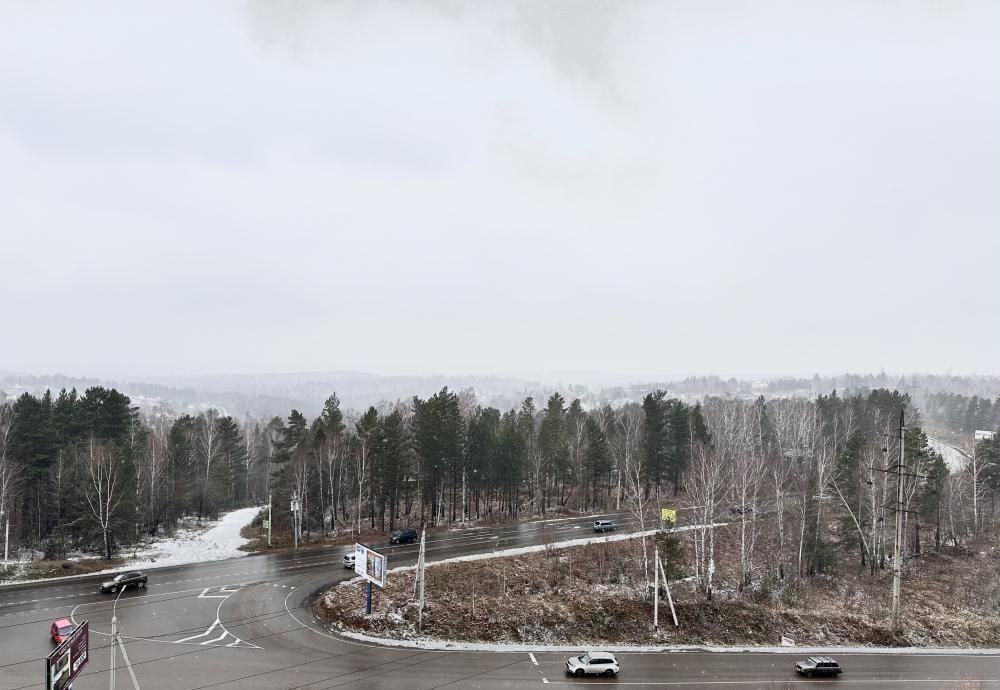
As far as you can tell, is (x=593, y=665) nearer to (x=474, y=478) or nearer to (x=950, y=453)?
(x=474, y=478)

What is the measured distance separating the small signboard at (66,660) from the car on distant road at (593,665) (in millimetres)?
24884

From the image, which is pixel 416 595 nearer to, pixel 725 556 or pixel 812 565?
pixel 725 556

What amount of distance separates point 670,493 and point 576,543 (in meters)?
36.7

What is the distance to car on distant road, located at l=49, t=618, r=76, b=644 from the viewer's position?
33.0m

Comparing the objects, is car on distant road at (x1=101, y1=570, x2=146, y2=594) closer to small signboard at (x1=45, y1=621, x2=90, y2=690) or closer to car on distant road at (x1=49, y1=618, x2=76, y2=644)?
car on distant road at (x1=49, y1=618, x2=76, y2=644)

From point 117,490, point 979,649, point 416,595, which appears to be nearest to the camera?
point 979,649

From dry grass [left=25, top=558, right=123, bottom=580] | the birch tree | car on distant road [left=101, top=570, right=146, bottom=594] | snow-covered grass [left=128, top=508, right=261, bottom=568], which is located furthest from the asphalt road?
the birch tree

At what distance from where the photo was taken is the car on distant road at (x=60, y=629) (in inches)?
1300

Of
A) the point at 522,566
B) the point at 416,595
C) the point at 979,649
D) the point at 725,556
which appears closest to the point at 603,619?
the point at 522,566

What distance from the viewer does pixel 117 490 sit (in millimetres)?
57406

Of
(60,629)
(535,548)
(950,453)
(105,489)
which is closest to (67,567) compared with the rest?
(105,489)

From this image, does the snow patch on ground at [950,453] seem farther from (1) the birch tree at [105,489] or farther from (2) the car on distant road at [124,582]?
(1) the birch tree at [105,489]

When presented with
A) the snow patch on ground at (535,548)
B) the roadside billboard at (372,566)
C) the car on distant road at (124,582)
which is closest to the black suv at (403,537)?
the snow patch on ground at (535,548)

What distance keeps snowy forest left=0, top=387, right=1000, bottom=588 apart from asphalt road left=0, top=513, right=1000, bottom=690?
40.0 feet
